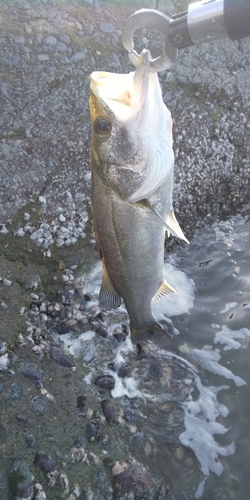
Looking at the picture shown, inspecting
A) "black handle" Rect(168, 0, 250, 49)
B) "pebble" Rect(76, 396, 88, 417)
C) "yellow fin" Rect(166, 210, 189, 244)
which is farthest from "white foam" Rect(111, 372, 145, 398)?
"black handle" Rect(168, 0, 250, 49)

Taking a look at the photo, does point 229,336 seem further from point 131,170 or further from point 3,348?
point 131,170

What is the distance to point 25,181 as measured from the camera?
4.78 meters

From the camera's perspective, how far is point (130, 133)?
297cm

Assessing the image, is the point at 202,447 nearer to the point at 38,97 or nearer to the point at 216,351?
the point at 216,351

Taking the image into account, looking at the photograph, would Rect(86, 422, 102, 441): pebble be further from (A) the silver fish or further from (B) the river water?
(A) the silver fish

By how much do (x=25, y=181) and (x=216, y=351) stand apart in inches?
Result: 91.0

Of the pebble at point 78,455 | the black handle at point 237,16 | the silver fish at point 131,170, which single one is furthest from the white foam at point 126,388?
the black handle at point 237,16

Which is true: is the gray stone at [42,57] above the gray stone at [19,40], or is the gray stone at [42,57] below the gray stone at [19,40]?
below

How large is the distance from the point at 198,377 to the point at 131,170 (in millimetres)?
2083

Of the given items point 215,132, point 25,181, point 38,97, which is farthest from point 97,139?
point 215,132

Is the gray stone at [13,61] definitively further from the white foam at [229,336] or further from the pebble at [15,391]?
the white foam at [229,336]

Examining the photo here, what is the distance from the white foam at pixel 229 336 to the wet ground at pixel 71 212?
7cm

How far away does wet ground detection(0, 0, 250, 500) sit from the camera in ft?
11.9

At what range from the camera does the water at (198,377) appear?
3748mm
